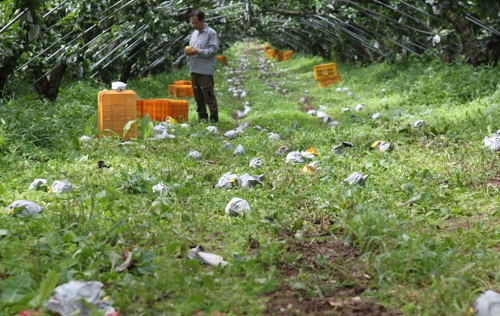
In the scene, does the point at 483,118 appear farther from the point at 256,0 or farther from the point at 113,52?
the point at 256,0

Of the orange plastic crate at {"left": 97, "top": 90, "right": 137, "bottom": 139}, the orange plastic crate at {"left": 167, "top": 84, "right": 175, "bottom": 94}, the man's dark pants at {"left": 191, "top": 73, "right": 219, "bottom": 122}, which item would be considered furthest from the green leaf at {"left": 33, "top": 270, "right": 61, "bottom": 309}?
the orange plastic crate at {"left": 167, "top": 84, "right": 175, "bottom": 94}

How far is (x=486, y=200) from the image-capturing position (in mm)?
3867

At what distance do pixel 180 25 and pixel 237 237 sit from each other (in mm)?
12266

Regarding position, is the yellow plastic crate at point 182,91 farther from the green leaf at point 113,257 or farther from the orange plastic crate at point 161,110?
the green leaf at point 113,257

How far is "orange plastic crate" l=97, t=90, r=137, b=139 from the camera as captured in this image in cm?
651

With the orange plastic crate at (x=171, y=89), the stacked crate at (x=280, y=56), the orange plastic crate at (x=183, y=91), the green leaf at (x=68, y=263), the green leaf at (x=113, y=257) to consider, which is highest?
the green leaf at (x=68, y=263)

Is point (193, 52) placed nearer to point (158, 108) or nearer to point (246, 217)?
point (158, 108)

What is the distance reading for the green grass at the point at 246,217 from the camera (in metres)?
2.55

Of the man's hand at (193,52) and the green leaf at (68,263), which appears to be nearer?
the green leaf at (68,263)

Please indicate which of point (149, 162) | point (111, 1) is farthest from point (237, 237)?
point (111, 1)

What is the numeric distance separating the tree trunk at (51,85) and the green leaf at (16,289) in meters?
7.12

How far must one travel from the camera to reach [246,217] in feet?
11.7

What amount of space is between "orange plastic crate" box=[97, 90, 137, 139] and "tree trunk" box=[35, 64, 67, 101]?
2.84 m

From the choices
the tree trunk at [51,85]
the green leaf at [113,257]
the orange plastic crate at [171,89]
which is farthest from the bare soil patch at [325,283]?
the orange plastic crate at [171,89]
